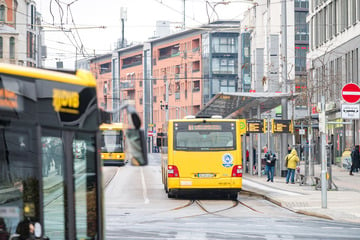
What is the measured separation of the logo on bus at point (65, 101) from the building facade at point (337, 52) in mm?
40181

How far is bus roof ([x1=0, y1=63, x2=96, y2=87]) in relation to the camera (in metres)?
7.25

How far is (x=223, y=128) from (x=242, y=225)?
8455 mm

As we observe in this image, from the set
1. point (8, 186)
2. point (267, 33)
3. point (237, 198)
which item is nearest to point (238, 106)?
point (237, 198)

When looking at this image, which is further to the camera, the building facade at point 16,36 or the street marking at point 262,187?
the building facade at point 16,36

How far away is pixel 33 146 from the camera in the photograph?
7.27m

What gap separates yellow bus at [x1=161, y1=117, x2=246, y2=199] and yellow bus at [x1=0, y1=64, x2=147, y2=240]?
60.4ft

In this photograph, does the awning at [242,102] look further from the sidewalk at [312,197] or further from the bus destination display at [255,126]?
the sidewalk at [312,197]

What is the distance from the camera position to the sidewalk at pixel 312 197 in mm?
22016

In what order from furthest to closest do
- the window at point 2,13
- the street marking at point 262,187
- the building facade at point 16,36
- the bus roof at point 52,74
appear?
the building facade at point 16,36 < the window at point 2,13 < the street marking at point 262,187 < the bus roof at point 52,74

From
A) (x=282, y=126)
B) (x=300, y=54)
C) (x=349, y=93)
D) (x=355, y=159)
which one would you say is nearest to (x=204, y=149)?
(x=349, y=93)

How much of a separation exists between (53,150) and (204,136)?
762 inches

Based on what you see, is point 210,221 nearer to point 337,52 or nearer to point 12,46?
point 337,52

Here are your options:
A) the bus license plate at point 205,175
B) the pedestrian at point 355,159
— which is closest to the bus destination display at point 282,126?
the pedestrian at point 355,159

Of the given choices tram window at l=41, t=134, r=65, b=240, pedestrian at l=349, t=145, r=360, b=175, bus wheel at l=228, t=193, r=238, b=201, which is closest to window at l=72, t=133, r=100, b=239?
tram window at l=41, t=134, r=65, b=240
